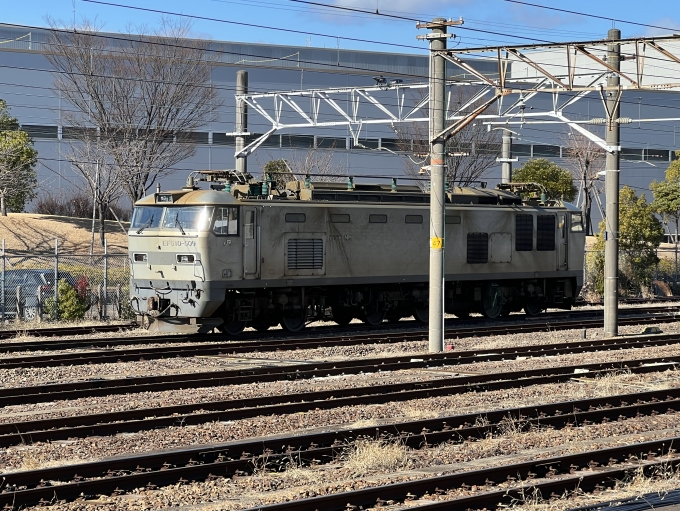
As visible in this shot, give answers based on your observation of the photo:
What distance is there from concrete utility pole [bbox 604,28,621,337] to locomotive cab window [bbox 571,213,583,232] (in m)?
5.80

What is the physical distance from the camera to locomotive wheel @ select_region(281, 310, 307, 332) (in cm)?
2348

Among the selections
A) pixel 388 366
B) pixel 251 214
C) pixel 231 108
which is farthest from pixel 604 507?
pixel 231 108

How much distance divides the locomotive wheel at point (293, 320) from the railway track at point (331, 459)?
11.3m

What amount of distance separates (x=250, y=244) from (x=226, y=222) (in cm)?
79

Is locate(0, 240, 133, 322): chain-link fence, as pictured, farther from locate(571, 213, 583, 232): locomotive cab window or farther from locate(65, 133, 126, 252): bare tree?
locate(571, 213, 583, 232): locomotive cab window

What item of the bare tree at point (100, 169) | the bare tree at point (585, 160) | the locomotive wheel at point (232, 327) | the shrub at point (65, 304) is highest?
the bare tree at point (585, 160)

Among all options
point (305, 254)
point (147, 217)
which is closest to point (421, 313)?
point (305, 254)

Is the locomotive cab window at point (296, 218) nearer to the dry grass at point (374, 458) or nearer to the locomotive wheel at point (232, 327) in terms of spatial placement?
the locomotive wheel at point (232, 327)

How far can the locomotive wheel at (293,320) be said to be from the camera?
77.0ft

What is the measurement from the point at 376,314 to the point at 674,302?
1524 cm

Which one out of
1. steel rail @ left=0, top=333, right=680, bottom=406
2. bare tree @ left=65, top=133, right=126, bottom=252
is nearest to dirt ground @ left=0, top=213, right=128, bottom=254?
bare tree @ left=65, top=133, right=126, bottom=252

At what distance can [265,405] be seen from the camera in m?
13.5

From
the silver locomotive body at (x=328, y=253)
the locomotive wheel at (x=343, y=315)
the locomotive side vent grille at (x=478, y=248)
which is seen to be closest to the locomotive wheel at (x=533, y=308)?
the silver locomotive body at (x=328, y=253)

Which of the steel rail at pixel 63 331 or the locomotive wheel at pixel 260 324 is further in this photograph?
the locomotive wheel at pixel 260 324
